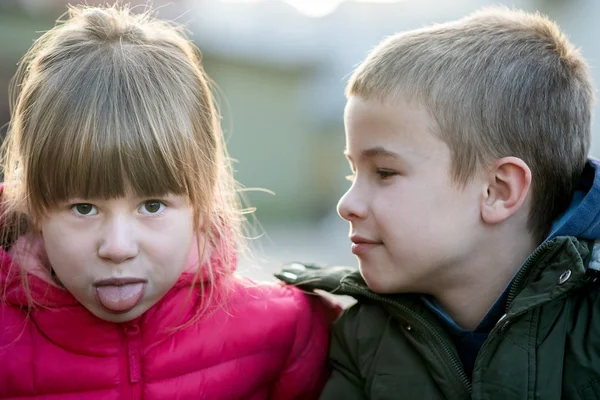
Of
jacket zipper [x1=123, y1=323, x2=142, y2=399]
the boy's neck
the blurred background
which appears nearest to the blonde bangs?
jacket zipper [x1=123, y1=323, x2=142, y2=399]

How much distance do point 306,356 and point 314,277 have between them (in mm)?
229

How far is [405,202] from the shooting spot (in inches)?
78.3

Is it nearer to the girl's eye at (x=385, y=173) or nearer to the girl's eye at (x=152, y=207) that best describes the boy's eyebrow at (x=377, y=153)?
the girl's eye at (x=385, y=173)

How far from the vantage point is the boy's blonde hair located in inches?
79.1

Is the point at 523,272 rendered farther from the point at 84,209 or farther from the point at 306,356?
the point at 84,209

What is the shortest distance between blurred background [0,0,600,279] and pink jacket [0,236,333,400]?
21.7ft

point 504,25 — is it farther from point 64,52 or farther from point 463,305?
point 64,52

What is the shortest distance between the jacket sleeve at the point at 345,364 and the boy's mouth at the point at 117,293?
65cm

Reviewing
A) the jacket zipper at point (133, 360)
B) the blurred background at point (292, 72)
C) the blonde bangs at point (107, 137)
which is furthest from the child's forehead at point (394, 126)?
the blurred background at point (292, 72)

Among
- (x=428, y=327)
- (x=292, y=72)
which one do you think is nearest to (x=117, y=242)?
(x=428, y=327)

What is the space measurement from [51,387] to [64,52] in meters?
0.85

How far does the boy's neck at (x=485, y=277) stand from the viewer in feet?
6.81

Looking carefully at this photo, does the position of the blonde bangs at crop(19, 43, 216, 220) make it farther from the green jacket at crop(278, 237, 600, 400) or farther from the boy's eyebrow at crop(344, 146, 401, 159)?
the green jacket at crop(278, 237, 600, 400)

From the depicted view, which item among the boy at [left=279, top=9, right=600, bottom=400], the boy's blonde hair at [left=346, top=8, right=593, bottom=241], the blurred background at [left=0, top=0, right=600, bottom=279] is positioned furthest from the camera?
the blurred background at [left=0, top=0, right=600, bottom=279]
